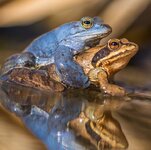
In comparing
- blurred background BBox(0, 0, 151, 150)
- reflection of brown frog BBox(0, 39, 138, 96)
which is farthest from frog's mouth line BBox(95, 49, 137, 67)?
blurred background BBox(0, 0, 151, 150)

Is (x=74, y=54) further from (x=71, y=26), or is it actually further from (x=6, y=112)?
(x=6, y=112)

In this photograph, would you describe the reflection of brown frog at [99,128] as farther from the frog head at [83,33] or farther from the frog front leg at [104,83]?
the frog head at [83,33]

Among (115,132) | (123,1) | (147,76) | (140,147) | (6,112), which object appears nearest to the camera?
(140,147)

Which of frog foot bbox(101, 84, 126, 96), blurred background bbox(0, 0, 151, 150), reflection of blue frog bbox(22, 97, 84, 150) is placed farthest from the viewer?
blurred background bbox(0, 0, 151, 150)

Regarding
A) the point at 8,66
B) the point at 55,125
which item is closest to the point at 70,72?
the point at 8,66

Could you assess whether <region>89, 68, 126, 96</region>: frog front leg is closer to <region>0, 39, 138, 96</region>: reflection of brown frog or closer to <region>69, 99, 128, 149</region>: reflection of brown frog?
<region>0, 39, 138, 96</region>: reflection of brown frog

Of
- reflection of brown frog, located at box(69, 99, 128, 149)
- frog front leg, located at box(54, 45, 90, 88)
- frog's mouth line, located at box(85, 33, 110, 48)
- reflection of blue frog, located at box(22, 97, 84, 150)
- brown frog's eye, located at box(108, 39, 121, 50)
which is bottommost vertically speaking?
reflection of brown frog, located at box(69, 99, 128, 149)

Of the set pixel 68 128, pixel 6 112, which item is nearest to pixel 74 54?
pixel 6 112
